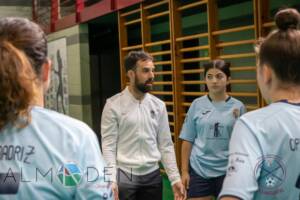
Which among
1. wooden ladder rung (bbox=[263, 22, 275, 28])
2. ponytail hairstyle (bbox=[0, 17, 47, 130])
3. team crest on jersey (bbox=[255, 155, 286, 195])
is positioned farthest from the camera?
wooden ladder rung (bbox=[263, 22, 275, 28])

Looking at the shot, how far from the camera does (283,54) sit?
53.9 inches

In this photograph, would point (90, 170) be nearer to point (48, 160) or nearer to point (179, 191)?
point (48, 160)

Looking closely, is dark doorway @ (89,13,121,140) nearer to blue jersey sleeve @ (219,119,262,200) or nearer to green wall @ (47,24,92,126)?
green wall @ (47,24,92,126)

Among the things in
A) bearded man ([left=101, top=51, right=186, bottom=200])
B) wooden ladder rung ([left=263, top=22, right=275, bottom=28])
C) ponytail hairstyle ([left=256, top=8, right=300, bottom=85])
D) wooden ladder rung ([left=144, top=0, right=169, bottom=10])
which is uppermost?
wooden ladder rung ([left=144, top=0, right=169, bottom=10])

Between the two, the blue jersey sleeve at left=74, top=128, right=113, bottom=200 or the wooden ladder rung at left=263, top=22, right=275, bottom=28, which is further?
the wooden ladder rung at left=263, top=22, right=275, bottom=28

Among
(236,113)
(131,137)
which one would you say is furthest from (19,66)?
(236,113)

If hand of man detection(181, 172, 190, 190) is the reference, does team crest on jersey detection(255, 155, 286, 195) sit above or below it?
above

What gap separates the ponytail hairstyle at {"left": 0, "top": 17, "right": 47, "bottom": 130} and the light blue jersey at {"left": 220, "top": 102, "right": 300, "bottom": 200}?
60cm

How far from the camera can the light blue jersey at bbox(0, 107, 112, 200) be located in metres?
1.28

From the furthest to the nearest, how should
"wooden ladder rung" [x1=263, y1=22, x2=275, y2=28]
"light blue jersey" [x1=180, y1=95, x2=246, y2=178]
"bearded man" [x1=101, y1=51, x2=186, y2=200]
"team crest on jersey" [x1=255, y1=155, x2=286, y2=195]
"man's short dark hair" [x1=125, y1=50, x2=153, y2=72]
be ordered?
"wooden ladder rung" [x1=263, y1=22, x2=275, y2=28] < "man's short dark hair" [x1=125, y1=50, x2=153, y2=72] < "light blue jersey" [x1=180, y1=95, x2=246, y2=178] < "bearded man" [x1=101, y1=51, x2=186, y2=200] < "team crest on jersey" [x1=255, y1=155, x2=286, y2=195]

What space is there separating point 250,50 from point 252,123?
472 centimetres

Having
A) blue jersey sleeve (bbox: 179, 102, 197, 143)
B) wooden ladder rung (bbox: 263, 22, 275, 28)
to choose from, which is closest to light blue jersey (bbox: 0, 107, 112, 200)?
blue jersey sleeve (bbox: 179, 102, 197, 143)

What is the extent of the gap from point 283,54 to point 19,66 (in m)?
0.75

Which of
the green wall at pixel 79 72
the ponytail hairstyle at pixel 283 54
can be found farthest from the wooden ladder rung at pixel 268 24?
the green wall at pixel 79 72
